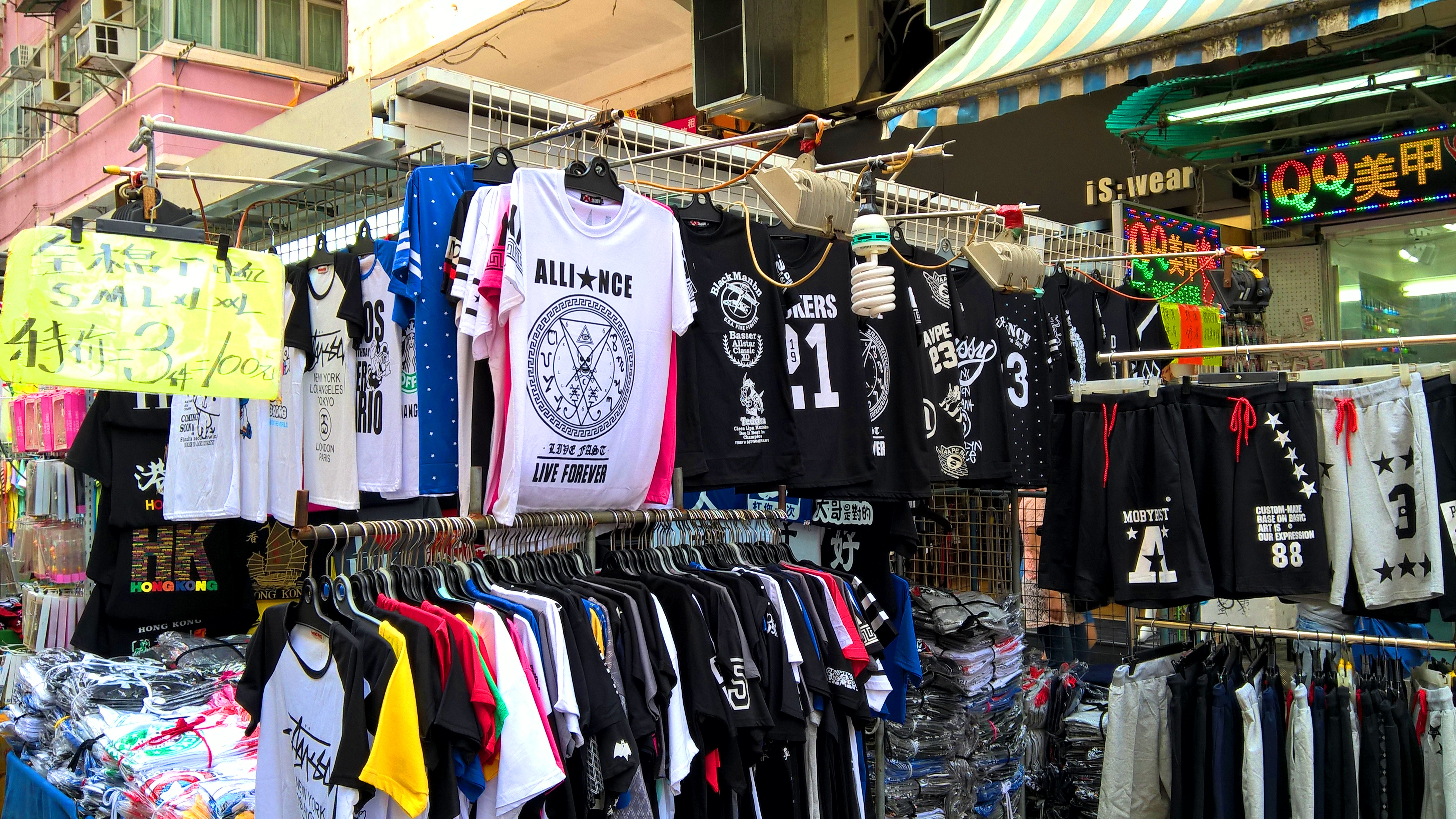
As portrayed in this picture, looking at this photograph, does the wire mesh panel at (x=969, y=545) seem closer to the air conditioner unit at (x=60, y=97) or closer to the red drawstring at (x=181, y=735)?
the red drawstring at (x=181, y=735)

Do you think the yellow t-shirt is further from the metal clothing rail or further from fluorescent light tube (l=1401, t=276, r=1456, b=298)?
fluorescent light tube (l=1401, t=276, r=1456, b=298)

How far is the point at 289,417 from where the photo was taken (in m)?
4.14

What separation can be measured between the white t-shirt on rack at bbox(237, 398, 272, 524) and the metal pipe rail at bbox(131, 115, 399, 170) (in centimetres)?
110

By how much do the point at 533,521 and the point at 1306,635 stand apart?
2.90 meters

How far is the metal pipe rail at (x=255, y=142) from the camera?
3.48 m

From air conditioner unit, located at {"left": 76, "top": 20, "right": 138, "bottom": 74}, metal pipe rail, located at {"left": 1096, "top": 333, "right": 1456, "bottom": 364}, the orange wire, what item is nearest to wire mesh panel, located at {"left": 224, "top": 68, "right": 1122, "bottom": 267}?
the orange wire

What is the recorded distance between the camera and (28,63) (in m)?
16.1

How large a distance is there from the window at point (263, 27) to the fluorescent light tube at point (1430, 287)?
12820 mm

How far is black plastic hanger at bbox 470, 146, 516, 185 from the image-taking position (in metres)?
3.32

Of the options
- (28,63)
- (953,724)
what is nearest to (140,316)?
(953,724)

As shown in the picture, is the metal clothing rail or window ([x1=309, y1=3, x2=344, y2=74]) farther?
window ([x1=309, y1=3, x2=344, y2=74])

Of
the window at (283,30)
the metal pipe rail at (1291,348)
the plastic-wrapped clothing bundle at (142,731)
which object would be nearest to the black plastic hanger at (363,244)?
the plastic-wrapped clothing bundle at (142,731)

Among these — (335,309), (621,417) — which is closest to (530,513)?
(621,417)

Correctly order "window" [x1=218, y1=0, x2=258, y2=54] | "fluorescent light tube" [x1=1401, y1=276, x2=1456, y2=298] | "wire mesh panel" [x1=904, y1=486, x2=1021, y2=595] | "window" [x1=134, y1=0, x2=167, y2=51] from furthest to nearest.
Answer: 1. "window" [x1=218, y1=0, x2=258, y2=54]
2. "window" [x1=134, y1=0, x2=167, y2=51]
3. "fluorescent light tube" [x1=1401, y1=276, x2=1456, y2=298]
4. "wire mesh panel" [x1=904, y1=486, x2=1021, y2=595]
